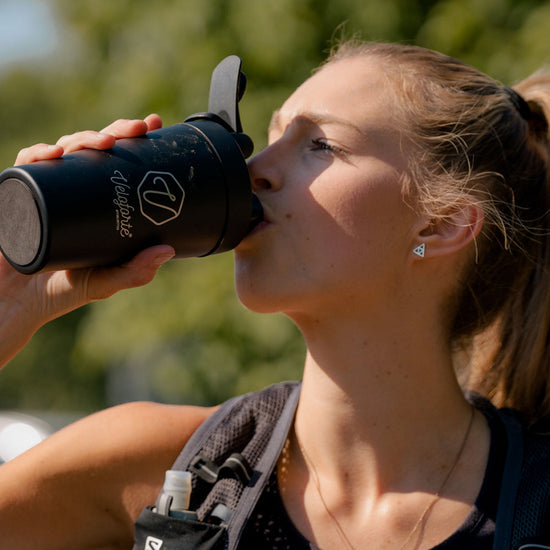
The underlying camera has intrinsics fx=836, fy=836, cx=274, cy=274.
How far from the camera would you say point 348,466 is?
2.08m

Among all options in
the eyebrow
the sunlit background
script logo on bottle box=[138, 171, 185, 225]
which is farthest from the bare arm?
the sunlit background

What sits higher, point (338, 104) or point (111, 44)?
point (111, 44)

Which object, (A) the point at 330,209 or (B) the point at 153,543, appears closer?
(B) the point at 153,543

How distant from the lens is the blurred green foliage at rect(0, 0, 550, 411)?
389 cm

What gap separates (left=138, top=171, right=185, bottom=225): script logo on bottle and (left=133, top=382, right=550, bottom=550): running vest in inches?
25.3

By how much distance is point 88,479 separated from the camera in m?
2.08

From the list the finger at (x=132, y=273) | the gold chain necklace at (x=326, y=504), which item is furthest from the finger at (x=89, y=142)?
the gold chain necklace at (x=326, y=504)

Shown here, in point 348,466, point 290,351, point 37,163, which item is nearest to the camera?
point 37,163

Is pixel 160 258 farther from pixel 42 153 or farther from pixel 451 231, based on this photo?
pixel 451 231

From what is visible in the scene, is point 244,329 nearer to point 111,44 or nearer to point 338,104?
point 111,44

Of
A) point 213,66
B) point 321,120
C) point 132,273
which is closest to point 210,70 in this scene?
point 213,66

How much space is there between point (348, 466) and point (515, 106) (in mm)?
1081

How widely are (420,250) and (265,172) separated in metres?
0.43

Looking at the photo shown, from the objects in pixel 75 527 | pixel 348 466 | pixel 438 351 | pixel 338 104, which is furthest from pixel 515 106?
pixel 75 527
